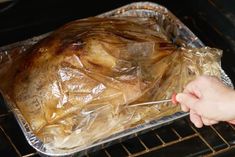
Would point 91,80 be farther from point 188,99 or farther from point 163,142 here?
point 188,99

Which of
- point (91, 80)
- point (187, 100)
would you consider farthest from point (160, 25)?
point (187, 100)

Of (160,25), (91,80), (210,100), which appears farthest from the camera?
(160,25)

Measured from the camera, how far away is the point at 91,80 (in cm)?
155

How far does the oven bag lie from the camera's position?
5.03 ft

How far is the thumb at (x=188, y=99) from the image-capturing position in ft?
4.07

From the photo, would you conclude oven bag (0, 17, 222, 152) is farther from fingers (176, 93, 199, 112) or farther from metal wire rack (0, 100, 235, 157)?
fingers (176, 93, 199, 112)

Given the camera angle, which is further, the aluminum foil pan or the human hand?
the aluminum foil pan

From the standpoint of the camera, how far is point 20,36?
6.23 feet

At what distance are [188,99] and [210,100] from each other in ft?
0.16

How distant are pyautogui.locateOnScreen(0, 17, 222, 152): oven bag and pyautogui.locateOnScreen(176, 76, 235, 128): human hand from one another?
32 cm

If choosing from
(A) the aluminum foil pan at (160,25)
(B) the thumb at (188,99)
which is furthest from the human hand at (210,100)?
(A) the aluminum foil pan at (160,25)

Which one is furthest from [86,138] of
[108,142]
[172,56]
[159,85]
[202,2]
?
[202,2]

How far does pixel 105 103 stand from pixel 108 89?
40 millimetres

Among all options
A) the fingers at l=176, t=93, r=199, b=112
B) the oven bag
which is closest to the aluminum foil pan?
the oven bag
